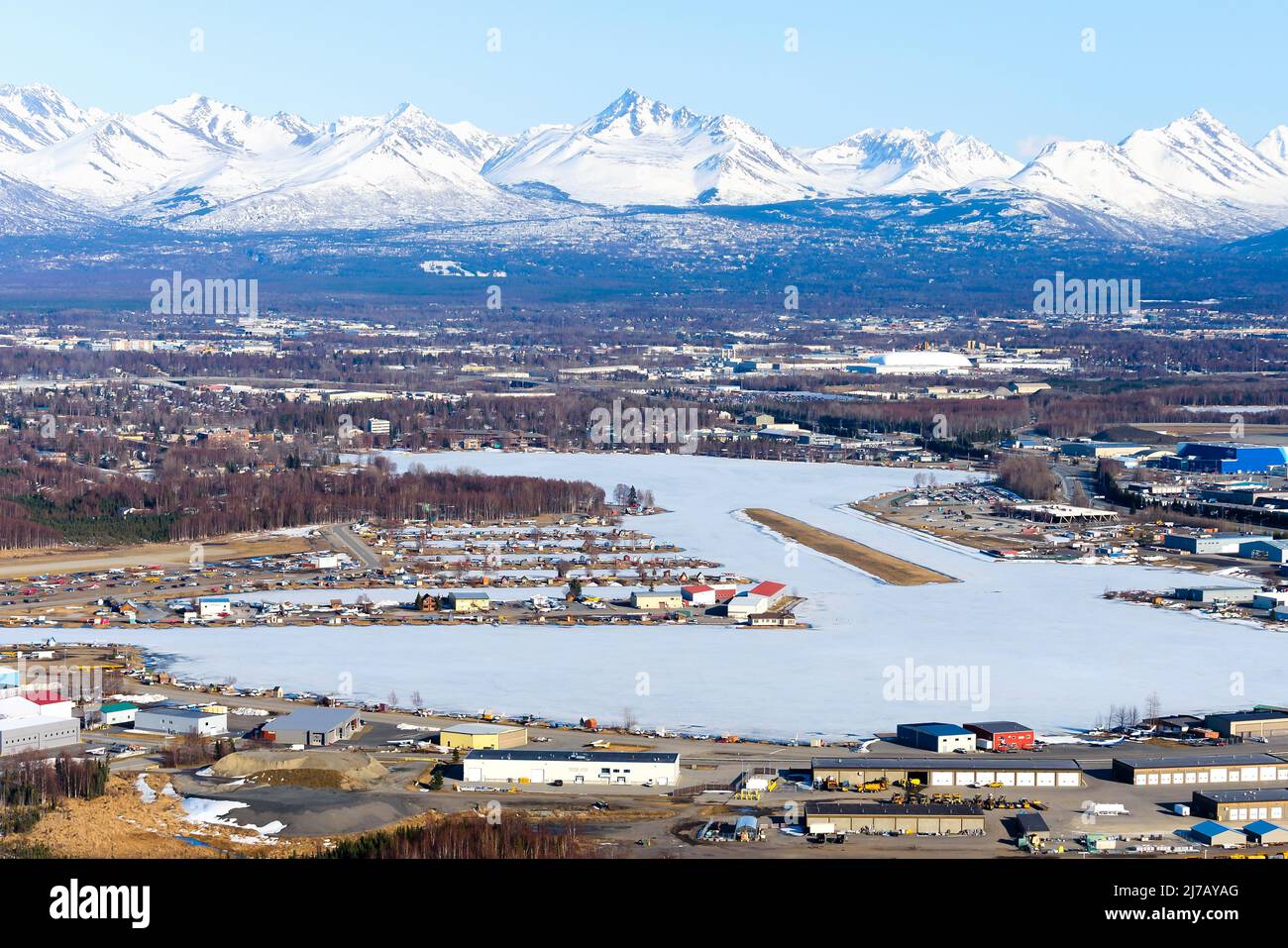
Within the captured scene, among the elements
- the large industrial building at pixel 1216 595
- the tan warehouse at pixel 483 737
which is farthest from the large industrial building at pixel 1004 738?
the large industrial building at pixel 1216 595

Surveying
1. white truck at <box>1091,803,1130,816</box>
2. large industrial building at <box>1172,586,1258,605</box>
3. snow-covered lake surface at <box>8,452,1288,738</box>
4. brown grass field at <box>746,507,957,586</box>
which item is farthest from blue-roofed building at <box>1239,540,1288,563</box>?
white truck at <box>1091,803,1130,816</box>

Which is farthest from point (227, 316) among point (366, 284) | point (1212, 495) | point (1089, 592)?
point (1089, 592)

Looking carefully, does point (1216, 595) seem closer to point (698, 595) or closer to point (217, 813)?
point (698, 595)

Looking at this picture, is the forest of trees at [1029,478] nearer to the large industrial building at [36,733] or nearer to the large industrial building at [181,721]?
the large industrial building at [181,721]

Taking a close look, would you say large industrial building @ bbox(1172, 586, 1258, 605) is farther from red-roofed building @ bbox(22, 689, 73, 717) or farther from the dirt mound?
red-roofed building @ bbox(22, 689, 73, 717)

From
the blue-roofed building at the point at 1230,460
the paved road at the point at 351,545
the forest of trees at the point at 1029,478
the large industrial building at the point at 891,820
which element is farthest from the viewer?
the blue-roofed building at the point at 1230,460

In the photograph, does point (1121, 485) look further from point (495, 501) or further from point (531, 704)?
point (531, 704)
